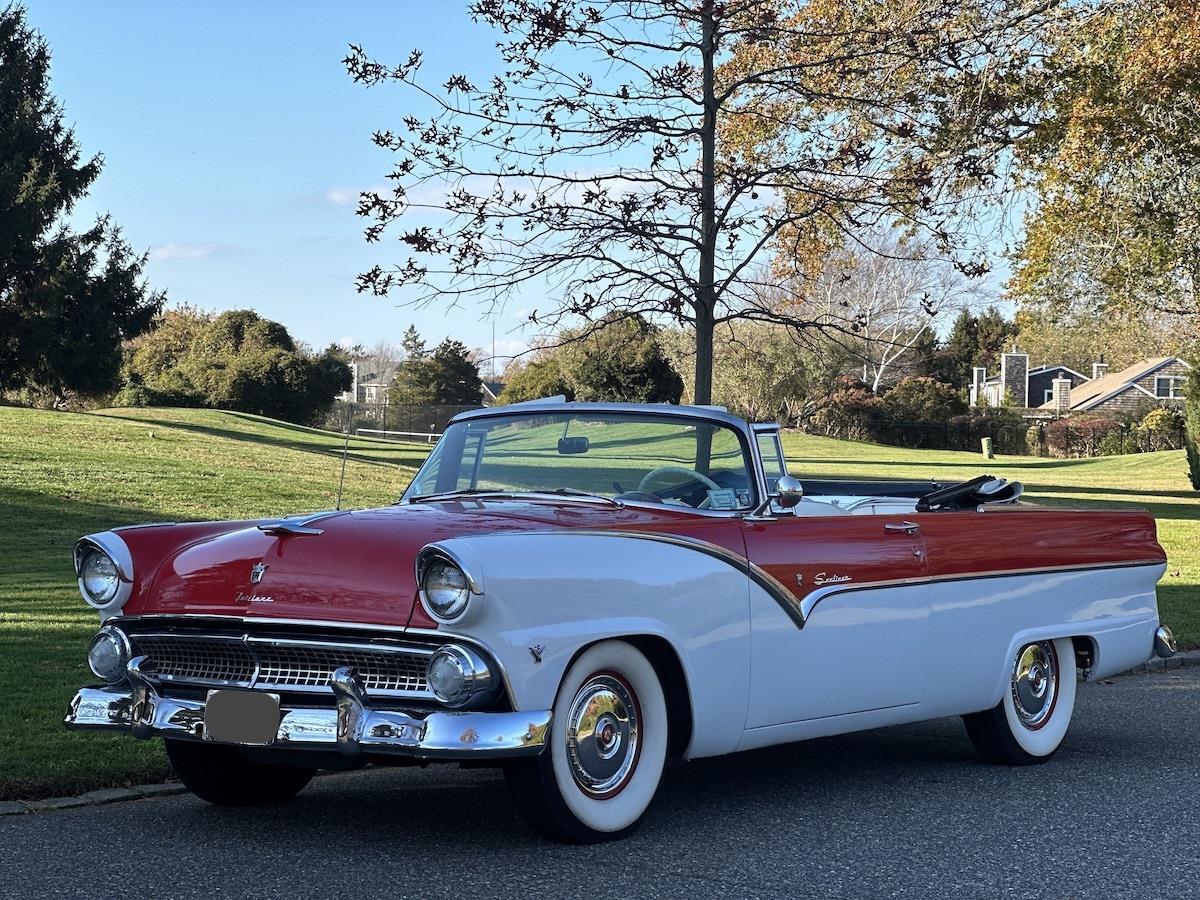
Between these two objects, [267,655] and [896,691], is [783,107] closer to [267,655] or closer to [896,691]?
[896,691]

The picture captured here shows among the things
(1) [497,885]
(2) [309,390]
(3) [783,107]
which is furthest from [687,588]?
(2) [309,390]

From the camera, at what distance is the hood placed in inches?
195

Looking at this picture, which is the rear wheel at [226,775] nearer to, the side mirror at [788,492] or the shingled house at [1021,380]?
the side mirror at [788,492]

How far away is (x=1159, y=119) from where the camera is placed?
18484mm

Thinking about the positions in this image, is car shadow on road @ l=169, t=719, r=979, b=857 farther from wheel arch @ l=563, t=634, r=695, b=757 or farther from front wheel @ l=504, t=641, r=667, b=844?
wheel arch @ l=563, t=634, r=695, b=757

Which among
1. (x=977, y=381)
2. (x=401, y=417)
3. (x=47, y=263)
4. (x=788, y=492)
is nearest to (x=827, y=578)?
(x=788, y=492)

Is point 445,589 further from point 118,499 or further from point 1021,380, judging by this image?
point 1021,380

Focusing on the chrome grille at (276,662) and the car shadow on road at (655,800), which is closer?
the chrome grille at (276,662)

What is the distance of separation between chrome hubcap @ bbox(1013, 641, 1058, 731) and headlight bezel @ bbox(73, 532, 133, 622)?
422cm

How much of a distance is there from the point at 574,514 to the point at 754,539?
2.52ft

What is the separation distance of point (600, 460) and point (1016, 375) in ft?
346

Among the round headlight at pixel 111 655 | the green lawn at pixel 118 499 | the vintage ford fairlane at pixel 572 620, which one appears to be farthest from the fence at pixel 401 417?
the round headlight at pixel 111 655

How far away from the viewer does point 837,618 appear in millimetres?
6266

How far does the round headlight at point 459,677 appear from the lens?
15.8 ft
